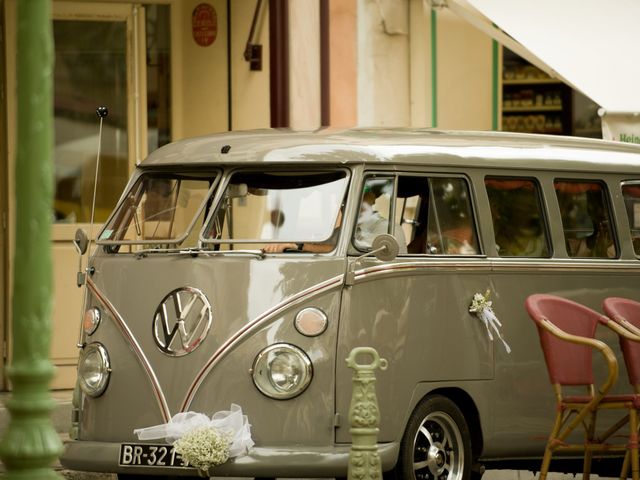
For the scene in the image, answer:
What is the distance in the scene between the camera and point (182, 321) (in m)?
9.73

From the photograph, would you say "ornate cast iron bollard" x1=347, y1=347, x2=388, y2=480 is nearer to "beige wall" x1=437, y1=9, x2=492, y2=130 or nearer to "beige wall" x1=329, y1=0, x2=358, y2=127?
"beige wall" x1=329, y1=0, x2=358, y2=127

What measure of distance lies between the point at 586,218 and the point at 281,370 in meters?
2.66

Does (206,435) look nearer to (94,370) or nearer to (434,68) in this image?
(94,370)

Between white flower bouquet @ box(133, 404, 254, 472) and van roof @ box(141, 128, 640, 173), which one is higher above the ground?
van roof @ box(141, 128, 640, 173)

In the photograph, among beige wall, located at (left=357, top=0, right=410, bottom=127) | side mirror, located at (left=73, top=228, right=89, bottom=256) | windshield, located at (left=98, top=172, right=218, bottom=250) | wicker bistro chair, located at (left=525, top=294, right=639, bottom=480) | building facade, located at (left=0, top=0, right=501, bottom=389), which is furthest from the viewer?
beige wall, located at (left=357, top=0, right=410, bottom=127)

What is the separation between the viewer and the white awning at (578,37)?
49.7 ft

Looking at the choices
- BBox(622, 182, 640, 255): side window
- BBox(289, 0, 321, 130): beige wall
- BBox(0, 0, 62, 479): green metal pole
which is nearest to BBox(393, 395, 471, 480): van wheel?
BBox(622, 182, 640, 255): side window

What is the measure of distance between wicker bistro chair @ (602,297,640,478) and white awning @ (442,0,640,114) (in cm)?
509

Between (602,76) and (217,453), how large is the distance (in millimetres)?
7056

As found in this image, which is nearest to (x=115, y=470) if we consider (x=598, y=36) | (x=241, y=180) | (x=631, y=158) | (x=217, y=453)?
(x=217, y=453)

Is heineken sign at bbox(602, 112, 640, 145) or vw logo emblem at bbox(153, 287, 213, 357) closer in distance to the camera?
vw logo emblem at bbox(153, 287, 213, 357)

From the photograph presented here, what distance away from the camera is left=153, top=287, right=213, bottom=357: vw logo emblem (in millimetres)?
9680

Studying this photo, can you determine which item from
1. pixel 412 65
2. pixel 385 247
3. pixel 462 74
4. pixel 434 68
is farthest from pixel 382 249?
pixel 462 74

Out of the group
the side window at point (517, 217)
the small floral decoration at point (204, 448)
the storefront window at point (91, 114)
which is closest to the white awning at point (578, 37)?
the storefront window at point (91, 114)
